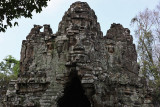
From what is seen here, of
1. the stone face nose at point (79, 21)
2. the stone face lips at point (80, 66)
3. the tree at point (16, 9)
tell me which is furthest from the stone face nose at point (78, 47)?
the tree at point (16, 9)

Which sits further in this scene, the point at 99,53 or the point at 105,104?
the point at 99,53

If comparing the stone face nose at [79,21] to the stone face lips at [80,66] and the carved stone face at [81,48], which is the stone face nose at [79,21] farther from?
the carved stone face at [81,48]

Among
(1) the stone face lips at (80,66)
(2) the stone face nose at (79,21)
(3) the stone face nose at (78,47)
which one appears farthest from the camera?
(2) the stone face nose at (79,21)

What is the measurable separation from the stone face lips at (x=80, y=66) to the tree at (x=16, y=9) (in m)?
3.43

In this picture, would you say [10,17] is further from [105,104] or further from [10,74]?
[10,74]

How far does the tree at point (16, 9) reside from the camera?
4586 millimetres

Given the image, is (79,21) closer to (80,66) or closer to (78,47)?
(78,47)

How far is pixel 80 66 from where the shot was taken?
25.4ft

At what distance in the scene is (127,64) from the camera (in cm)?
899

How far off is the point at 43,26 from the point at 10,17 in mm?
4888

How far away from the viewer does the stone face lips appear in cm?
781

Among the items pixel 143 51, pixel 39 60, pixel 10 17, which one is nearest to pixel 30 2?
pixel 10 17

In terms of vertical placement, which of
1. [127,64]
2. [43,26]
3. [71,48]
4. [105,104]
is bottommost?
[105,104]

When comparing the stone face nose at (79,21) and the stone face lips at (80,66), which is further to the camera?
the stone face nose at (79,21)
